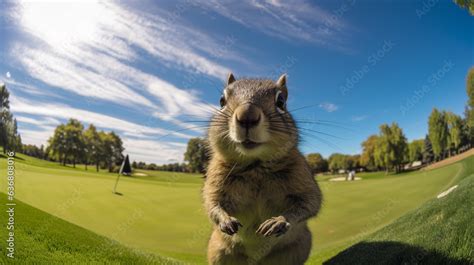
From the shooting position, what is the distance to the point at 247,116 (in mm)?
2924

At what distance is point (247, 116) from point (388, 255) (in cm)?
272

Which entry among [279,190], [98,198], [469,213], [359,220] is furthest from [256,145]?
[98,198]

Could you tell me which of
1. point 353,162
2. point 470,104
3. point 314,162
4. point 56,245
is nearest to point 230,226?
point 314,162

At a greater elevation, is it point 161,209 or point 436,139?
point 436,139

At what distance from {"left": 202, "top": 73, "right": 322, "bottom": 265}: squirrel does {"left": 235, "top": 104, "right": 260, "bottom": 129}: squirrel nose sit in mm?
63

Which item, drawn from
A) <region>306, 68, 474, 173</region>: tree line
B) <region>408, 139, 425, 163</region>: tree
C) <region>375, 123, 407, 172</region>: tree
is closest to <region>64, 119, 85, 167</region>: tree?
<region>306, 68, 474, 173</region>: tree line

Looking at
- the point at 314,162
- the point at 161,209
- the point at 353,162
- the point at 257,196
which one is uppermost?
the point at 353,162

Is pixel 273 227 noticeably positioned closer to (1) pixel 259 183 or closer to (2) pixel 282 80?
(1) pixel 259 183

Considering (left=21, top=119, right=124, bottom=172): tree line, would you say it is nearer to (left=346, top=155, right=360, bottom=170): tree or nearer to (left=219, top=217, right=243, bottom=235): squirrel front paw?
(left=219, top=217, right=243, bottom=235): squirrel front paw

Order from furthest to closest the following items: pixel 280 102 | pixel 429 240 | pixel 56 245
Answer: pixel 56 245 < pixel 429 240 < pixel 280 102

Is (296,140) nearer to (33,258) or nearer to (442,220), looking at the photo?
(442,220)

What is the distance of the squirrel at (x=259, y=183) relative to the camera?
3246 mm

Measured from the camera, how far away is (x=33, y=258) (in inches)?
155
